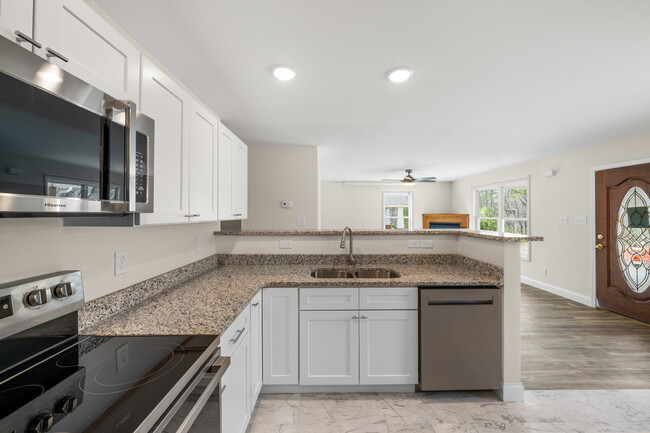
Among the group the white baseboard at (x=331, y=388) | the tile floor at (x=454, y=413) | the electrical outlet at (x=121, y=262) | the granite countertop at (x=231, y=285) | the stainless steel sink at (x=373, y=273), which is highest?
the electrical outlet at (x=121, y=262)

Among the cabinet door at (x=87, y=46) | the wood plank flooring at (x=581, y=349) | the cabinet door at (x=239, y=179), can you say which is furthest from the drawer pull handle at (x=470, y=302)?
the cabinet door at (x=87, y=46)

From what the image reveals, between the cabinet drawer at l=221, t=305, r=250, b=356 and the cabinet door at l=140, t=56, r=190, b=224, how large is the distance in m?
0.60

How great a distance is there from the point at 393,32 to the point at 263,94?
1.24 m

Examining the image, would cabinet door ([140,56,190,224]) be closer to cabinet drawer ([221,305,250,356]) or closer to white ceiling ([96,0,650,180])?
white ceiling ([96,0,650,180])

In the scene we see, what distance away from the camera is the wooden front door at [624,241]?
3674 millimetres

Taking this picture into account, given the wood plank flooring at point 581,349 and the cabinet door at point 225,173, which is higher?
the cabinet door at point 225,173

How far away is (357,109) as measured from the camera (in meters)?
2.86

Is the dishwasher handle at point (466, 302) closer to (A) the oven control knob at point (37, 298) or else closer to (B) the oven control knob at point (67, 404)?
(B) the oven control knob at point (67, 404)

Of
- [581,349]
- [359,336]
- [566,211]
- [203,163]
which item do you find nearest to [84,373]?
[203,163]

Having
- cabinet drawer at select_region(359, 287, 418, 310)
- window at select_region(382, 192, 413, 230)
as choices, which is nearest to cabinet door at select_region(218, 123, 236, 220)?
cabinet drawer at select_region(359, 287, 418, 310)

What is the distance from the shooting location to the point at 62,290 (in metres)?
1.10

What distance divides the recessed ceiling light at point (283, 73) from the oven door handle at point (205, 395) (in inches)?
72.6

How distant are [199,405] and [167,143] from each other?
3.74 ft

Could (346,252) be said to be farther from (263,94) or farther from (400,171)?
(400,171)
